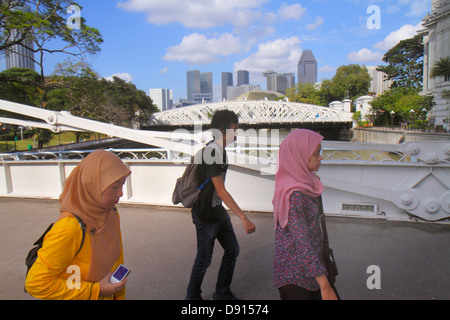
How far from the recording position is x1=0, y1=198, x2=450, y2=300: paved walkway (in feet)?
10.3

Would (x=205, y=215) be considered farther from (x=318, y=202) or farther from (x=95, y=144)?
(x=95, y=144)

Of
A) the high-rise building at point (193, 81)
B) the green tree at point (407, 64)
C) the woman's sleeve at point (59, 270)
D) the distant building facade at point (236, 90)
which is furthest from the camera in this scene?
the distant building facade at point (236, 90)

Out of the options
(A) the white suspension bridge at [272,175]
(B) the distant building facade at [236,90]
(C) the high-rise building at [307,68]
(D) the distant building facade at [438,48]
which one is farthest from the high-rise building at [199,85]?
(A) the white suspension bridge at [272,175]

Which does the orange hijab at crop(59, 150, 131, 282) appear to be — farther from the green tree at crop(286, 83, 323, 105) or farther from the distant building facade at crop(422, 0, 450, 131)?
the green tree at crop(286, 83, 323, 105)

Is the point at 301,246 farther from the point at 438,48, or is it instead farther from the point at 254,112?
the point at 254,112

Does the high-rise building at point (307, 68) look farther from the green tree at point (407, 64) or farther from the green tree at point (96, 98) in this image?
the green tree at point (96, 98)

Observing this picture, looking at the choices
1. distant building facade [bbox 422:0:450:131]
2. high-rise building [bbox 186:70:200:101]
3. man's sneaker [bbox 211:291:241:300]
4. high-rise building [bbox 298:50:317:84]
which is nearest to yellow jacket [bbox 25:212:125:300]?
man's sneaker [bbox 211:291:241:300]

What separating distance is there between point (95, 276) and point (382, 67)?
71400 millimetres

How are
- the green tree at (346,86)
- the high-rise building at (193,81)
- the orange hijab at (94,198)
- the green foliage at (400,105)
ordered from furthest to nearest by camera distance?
the high-rise building at (193,81) → the green tree at (346,86) → the green foliage at (400,105) → the orange hijab at (94,198)

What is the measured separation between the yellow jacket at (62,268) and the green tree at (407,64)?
69.3m

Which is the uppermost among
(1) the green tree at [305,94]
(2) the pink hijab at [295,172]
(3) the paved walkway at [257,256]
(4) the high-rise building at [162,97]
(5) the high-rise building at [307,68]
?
(5) the high-rise building at [307,68]

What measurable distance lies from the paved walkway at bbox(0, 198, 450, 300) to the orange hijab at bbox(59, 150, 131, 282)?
1.70 meters

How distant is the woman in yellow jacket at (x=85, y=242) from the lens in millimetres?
1389
